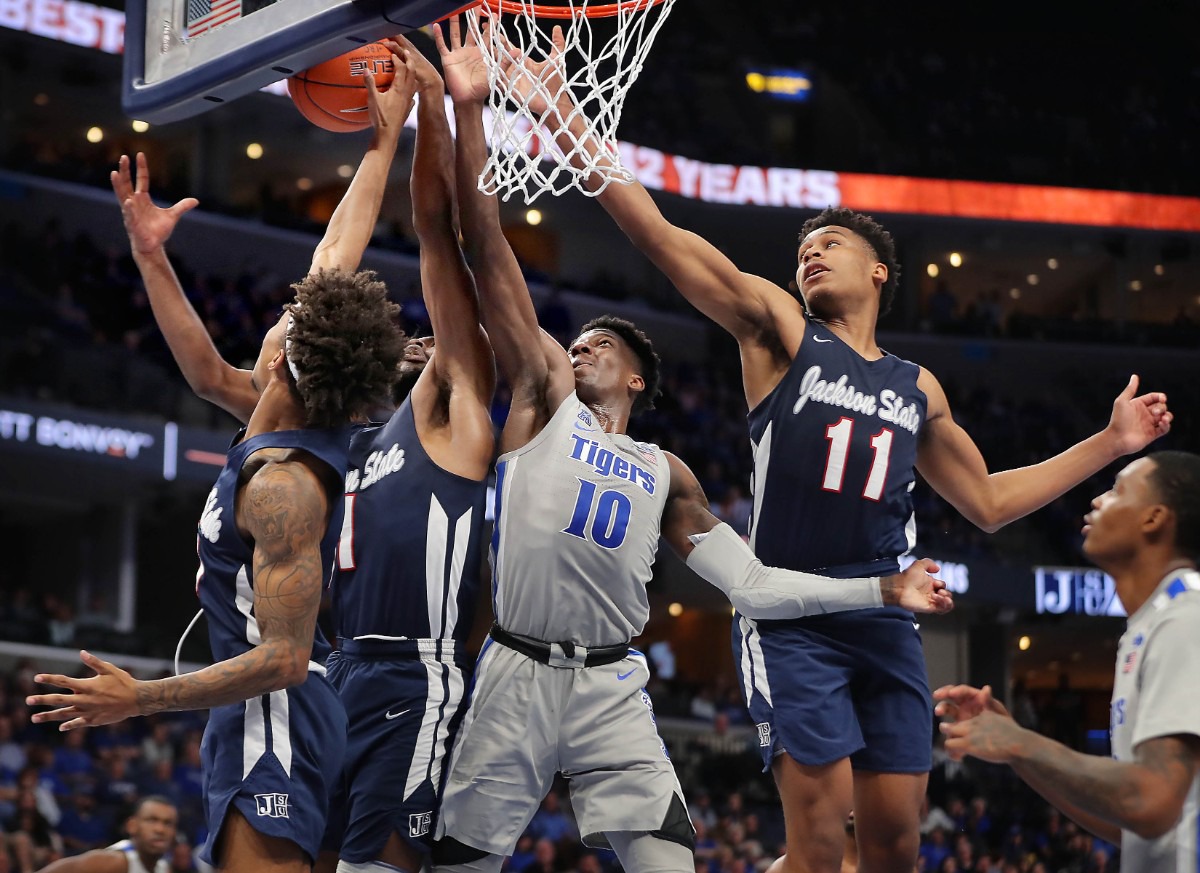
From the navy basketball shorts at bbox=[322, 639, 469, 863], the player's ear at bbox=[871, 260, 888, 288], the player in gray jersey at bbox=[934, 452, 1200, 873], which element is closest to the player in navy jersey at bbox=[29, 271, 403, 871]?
the navy basketball shorts at bbox=[322, 639, 469, 863]

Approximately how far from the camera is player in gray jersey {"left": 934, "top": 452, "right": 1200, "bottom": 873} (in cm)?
299

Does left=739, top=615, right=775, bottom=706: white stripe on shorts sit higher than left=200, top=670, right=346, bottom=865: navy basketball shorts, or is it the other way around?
left=739, top=615, right=775, bottom=706: white stripe on shorts

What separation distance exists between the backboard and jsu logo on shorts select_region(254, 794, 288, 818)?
211 centimetres

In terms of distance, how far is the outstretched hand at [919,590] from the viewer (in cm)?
407

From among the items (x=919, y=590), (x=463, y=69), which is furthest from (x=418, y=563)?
(x=463, y=69)

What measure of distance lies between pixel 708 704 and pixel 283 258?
31.4 ft

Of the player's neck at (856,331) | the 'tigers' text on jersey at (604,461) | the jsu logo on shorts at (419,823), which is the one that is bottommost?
the jsu logo on shorts at (419,823)

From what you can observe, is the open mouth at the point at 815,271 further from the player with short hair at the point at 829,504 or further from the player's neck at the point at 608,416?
the player's neck at the point at 608,416

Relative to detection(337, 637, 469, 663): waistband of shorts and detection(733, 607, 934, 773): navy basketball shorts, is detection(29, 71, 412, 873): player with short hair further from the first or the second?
detection(733, 607, 934, 773): navy basketball shorts

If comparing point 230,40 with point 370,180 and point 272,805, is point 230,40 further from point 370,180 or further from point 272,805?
point 272,805

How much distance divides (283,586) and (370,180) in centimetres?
187

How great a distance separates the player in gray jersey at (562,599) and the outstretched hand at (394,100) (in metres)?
0.28

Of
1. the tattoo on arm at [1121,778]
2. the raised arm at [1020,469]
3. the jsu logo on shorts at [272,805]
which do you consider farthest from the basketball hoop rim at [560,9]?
the tattoo on arm at [1121,778]

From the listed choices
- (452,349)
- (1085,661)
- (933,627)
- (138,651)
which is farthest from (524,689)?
(1085,661)
